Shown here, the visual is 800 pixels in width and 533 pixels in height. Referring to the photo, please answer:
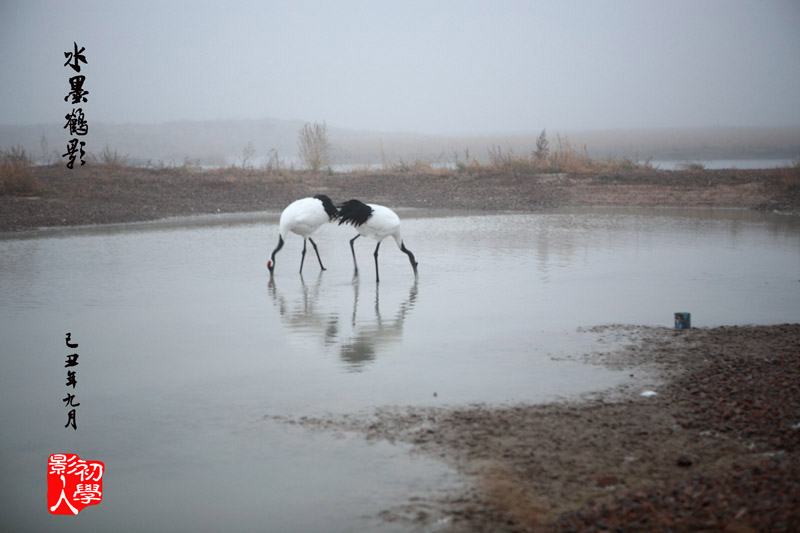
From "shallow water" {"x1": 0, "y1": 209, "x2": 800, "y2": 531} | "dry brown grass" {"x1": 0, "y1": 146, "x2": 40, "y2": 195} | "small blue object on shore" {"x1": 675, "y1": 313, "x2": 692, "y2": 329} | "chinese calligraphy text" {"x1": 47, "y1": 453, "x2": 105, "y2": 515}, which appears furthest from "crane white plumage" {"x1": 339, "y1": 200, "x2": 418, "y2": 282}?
"dry brown grass" {"x1": 0, "y1": 146, "x2": 40, "y2": 195}

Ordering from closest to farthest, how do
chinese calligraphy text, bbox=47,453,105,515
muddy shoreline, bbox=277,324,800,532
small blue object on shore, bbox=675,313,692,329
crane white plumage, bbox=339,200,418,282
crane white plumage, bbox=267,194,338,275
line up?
muddy shoreline, bbox=277,324,800,532 → chinese calligraphy text, bbox=47,453,105,515 → small blue object on shore, bbox=675,313,692,329 → crane white plumage, bbox=339,200,418,282 → crane white plumage, bbox=267,194,338,275

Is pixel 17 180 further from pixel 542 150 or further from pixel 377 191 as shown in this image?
pixel 542 150

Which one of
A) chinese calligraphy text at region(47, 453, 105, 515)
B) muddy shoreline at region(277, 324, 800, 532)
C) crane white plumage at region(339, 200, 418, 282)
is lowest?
chinese calligraphy text at region(47, 453, 105, 515)

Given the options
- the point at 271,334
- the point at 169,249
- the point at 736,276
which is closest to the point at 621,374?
the point at 271,334

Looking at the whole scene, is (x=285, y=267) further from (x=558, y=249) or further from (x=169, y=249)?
(x=558, y=249)

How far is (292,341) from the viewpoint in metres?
7.54

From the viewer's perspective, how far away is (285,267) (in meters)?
12.0

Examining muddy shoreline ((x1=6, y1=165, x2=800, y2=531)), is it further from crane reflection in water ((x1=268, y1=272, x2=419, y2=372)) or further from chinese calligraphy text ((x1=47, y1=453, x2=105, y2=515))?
crane reflection in water ((x1=268, y1=272, x2=419, y2=372))

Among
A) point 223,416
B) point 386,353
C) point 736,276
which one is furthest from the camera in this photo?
point 736,276

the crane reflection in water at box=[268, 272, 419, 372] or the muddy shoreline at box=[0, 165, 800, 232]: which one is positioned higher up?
the muddy shoreline at box=[0, 165, 800, 232]

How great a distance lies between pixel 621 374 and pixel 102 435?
4.07m

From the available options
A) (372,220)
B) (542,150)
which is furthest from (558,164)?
(372,220)

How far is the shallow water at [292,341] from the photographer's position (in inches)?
174

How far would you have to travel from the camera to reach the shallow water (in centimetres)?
442
